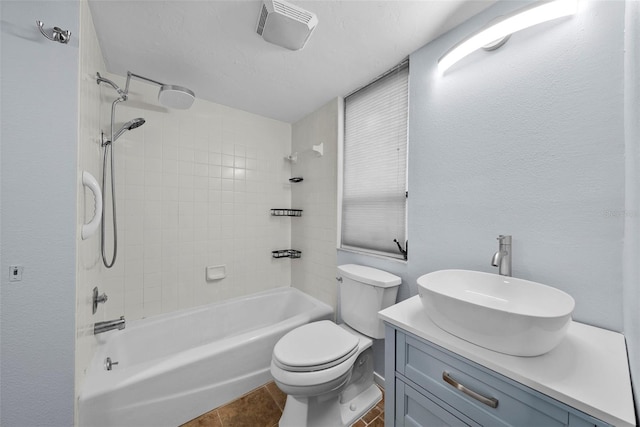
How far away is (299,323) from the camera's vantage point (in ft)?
5.60

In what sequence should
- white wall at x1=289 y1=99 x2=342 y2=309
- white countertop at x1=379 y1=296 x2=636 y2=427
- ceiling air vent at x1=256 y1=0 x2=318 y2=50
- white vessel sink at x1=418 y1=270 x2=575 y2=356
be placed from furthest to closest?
white wall at x1=289 y1=99 x2=342 y2=309 → ceiling air vent at x1=256 y1=0 x2=318 y2=50 → white vessel sink at x1=418 y1=270 x2=575 y2=356 → white countertop at x1=379 y1=296 x2=636 y2=427

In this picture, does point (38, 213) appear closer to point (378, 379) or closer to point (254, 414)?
point (254, 414)

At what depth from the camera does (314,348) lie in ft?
4.08

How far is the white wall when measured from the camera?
6.55 feet

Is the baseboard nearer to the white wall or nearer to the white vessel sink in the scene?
the white wall

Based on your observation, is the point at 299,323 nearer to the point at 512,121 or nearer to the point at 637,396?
the point at 637,396

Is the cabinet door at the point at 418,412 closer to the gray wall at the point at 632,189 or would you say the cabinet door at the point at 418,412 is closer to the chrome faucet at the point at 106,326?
the gray wall at the point at 632,189

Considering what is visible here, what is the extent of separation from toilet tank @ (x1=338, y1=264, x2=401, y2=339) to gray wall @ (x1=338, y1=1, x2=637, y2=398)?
22 cm

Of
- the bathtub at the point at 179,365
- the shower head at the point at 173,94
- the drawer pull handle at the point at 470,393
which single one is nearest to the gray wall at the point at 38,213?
the bathtub at the point at 179,365

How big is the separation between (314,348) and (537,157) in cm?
139

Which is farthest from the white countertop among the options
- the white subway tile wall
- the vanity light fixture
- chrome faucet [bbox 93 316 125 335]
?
the white subway tile wall

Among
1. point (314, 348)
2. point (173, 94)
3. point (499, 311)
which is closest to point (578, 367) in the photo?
point (499, 311)

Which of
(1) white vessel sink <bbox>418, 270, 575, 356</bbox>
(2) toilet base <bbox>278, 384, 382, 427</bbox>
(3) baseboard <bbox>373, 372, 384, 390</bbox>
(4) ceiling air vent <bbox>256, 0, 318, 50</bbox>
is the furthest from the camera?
(3) baseboard <bbox>373, 372, 384, 390</bbox>

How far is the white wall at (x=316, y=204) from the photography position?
1997 millimetres
